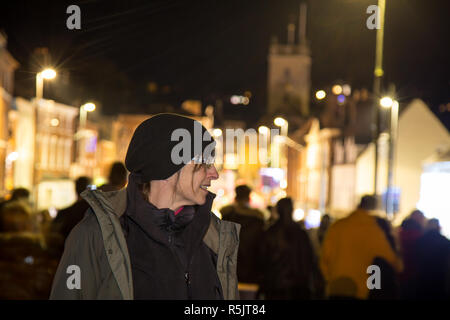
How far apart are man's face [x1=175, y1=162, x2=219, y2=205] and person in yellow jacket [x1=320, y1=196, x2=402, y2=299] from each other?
5179mm

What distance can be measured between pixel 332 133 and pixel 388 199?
46.4m

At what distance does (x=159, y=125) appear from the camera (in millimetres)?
3180

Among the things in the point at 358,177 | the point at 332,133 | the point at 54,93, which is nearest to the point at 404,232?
the point at 358,177

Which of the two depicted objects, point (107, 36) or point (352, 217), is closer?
point (352, 217)

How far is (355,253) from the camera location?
8.35 m

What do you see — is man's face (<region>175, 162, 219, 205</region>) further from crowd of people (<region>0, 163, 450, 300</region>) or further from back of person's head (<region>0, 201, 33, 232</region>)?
back of person's head (<region>0, 201, 33, 232</region>)

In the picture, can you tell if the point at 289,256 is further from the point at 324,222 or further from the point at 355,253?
the point at 324,222

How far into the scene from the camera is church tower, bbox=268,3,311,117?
12462 cm

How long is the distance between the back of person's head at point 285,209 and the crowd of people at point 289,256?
12 millimetres

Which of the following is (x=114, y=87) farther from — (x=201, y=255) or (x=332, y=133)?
(x=201, y=255)

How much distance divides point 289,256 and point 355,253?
0.86 meters

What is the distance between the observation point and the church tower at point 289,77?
12462 centimetres

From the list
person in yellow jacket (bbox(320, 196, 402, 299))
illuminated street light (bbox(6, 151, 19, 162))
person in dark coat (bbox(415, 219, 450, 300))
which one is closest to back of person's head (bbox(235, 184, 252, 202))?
person in yellow jacket (bbox(320, 196, 402, 299))

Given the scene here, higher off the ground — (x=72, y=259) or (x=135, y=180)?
(x=135, y=180)
